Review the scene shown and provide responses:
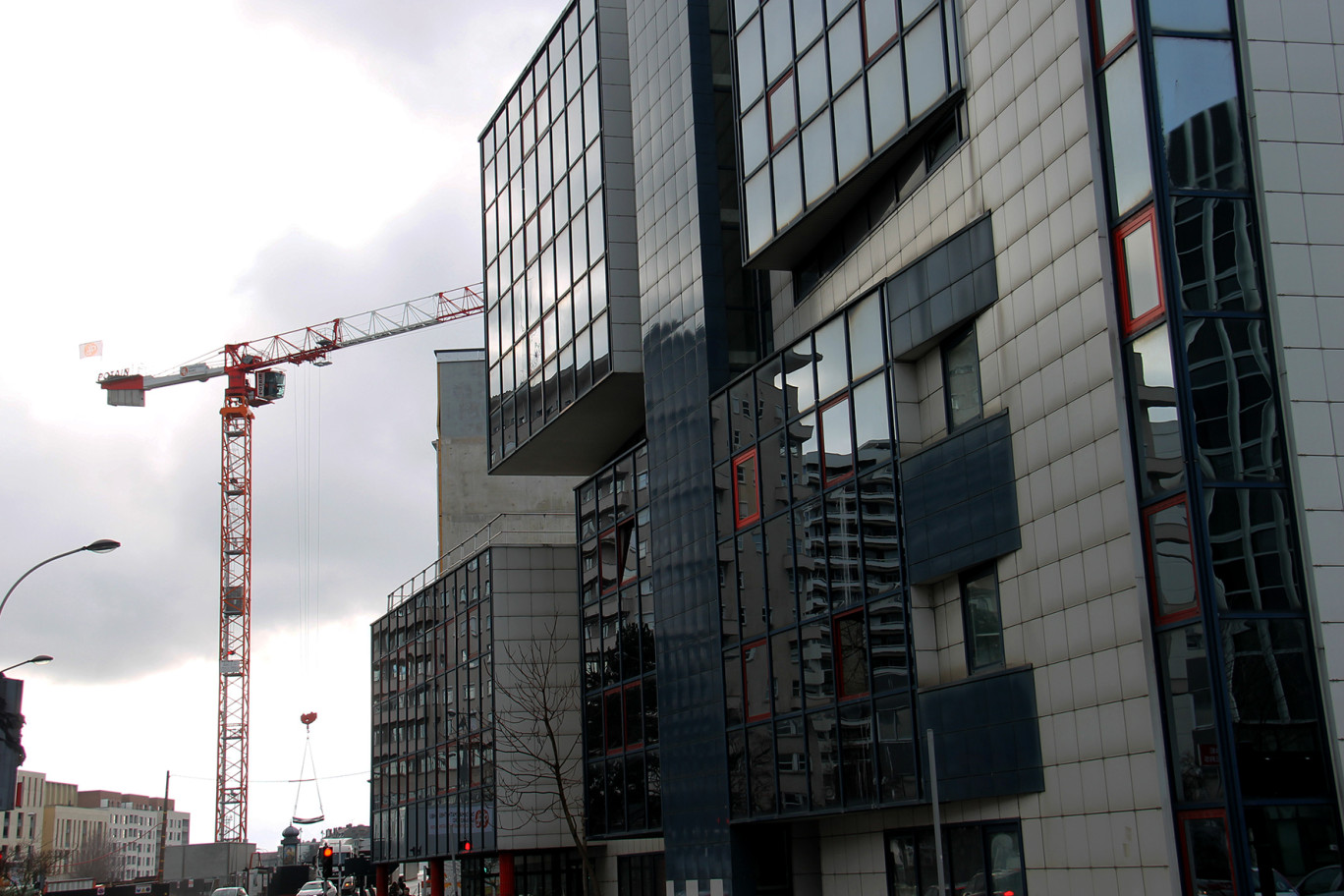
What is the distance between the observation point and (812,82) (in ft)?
107

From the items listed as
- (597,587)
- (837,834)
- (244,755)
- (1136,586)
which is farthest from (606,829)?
(244,755)

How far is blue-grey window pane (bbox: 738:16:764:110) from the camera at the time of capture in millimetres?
35094

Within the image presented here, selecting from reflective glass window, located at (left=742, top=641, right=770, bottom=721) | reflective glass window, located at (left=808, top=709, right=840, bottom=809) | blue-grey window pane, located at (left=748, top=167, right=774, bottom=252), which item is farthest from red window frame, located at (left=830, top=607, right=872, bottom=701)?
blue-grey window pane, located at (left=748, top=167, right=774, bottom=252)

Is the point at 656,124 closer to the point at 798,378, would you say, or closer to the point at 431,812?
the point at 798,378

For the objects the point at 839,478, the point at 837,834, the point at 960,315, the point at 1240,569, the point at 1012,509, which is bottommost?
the point at 837,834

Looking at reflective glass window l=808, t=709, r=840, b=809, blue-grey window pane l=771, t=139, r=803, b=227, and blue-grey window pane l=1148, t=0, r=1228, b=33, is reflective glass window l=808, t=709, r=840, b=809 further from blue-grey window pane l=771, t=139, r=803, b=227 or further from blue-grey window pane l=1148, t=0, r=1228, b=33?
blue-grey window pane l=1148, t=0, r=1228, b=33

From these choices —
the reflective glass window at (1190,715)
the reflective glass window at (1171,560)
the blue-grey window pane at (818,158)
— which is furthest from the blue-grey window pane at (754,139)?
the reflective glass window at (1190,715)

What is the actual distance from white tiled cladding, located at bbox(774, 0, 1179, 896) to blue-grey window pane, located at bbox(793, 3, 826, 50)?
5771mm

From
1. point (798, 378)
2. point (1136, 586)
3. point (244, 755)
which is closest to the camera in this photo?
point (1136, 586)

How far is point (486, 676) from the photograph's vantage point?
184 feet

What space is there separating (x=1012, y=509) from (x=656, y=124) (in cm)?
2117

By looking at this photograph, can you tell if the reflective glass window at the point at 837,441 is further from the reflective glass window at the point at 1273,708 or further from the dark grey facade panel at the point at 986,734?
the reflective glass window at the point at 1273,708

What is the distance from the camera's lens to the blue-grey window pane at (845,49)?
3066cm

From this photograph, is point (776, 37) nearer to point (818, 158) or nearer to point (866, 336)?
point (818, 158)
